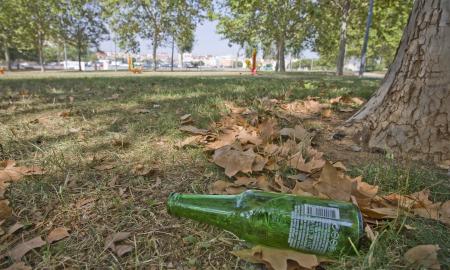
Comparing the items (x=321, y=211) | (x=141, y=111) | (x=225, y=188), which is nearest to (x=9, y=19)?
(x=141, y=111)

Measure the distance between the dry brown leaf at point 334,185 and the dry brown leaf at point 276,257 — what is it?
32 cm

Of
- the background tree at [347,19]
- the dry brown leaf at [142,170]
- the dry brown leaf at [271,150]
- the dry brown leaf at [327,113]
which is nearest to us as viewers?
the dry brown leaf at [142,170]

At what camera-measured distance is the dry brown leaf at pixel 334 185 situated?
117 centimetres

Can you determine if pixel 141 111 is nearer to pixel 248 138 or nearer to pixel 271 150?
pixel 248 138

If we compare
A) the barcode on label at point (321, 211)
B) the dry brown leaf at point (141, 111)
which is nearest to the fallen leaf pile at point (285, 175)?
the barcode on label at point (321, 211)

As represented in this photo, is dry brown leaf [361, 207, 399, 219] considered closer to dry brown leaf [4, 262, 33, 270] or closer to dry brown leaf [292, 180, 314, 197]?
dry brown leaf [292, 180, 314, 197]

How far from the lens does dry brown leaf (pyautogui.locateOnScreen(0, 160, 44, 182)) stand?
148cm

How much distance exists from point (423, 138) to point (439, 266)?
4.03 feet

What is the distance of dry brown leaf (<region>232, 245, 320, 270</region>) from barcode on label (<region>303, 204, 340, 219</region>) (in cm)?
13

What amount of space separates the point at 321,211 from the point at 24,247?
39.8 inches

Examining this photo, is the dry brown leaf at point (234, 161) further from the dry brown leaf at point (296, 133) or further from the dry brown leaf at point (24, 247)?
the dry brown leaf at point (24, 247)

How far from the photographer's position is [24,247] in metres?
1.03

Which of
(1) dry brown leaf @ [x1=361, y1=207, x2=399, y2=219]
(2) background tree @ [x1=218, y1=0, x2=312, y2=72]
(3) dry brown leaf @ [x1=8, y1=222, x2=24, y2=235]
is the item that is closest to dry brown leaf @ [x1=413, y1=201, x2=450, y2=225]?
(1) dry brown leaf @ [x1=361, y1=207, x2=399, y2=219]

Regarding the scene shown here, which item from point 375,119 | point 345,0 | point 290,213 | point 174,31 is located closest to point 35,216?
point 290,213
